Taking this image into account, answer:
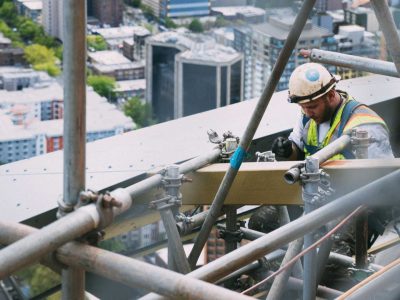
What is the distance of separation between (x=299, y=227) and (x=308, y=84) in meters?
1.02

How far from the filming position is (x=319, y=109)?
265cm

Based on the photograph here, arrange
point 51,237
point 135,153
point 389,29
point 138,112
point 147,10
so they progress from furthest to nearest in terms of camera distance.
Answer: point 138,112 → point 147,10 → point 135,153 → point 389,29 → point 51,237

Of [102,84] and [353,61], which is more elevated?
[353,61]

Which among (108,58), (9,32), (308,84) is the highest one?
(308,84)

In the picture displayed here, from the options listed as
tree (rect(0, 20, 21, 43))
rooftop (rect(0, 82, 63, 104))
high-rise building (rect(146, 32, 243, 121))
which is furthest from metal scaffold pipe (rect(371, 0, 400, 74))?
tree (rect(0, 20, 21, 43))

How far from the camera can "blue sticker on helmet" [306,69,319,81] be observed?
2631mm

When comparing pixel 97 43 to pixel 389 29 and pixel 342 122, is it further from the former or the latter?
pixel 389 29

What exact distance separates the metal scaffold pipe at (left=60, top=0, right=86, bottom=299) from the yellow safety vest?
112 centimetres

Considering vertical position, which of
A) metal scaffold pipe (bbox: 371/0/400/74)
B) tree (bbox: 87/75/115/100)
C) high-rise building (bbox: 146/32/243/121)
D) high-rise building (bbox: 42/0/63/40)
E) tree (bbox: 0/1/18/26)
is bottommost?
tree (bbox: 87/75/115/100)

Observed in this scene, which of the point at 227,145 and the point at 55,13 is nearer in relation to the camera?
the point at 227,145

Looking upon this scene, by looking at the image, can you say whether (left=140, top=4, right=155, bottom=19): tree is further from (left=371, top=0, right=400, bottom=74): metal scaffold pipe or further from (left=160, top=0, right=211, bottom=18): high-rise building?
(left=371, top=0, right=400, bottom=74): metal scaffold pipe

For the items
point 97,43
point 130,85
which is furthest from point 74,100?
point 130,85

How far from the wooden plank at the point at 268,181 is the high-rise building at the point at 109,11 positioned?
43.4 ft

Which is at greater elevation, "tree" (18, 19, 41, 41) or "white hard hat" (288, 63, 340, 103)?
"white hard hat" (288, 63, 340, 103)
